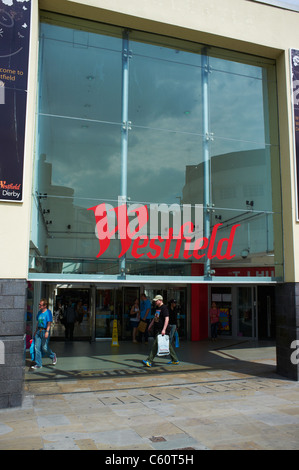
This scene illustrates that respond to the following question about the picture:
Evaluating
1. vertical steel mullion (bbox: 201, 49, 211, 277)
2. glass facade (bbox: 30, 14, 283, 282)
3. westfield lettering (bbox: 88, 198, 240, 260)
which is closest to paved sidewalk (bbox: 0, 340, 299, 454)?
glass facade (bbox: 30, 14, 283, 282)

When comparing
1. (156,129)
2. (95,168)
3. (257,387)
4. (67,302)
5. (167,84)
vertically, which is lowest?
(257,387)

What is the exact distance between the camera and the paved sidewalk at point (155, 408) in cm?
532

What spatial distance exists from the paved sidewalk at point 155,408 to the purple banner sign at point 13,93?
3.74 m

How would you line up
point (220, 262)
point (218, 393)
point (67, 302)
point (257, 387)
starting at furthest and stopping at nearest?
point (67, 302) < point (220, 262) < point (257, 387) < point (218, 393)

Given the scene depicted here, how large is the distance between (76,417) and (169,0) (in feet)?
28.1

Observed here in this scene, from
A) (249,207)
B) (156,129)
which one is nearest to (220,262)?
(249,207)

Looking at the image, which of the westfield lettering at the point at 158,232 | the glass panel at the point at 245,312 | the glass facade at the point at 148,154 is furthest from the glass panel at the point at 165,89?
the glass panel at the point at 245,312

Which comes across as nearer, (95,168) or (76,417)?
(76,417)

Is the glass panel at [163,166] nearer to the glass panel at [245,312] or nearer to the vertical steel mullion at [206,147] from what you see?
the vertical steel mullion at [206,147]

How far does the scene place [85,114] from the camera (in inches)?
373

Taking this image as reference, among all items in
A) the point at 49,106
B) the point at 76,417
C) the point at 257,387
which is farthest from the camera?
the point at 49,106

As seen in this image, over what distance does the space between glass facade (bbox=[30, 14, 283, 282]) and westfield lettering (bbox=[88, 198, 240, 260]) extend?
0.02 metres

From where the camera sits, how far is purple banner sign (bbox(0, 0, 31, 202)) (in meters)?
7.39
